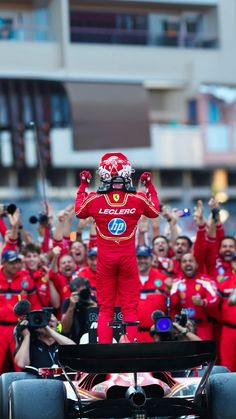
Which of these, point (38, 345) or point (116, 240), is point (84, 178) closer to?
point (116, 240)

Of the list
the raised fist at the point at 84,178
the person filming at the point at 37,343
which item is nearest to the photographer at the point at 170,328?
the person filming at the point at 37,343

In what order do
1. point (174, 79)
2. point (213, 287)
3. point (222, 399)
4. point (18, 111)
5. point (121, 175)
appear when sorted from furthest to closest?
point (174, 79) < point (18, 111) < point (213, 287) < point (121, 175) < point (222, 399)

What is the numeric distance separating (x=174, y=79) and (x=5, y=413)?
1170 inches

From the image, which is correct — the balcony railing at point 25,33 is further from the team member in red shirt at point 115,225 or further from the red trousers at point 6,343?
the team member in red shirt at point 115,225

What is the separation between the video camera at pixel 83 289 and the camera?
1189 centimetres

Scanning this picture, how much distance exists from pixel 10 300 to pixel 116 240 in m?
3.19

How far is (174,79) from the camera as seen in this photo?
3859 cm

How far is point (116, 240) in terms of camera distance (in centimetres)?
1024

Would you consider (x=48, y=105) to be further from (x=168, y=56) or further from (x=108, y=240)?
(x=108, y=240)

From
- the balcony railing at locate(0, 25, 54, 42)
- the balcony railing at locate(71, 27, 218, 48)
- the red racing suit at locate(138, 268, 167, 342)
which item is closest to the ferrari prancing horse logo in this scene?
the red racing suit at locate(138, 268, 167, 342)

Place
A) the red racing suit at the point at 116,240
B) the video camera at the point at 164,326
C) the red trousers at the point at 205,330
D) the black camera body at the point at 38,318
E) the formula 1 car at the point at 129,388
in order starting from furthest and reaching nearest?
1. the red trousers at the point at 205,330
2. the black camera body at the point at 38,318
3. the red racing suit at the point at 116,240
4. the video camera at the point at 164,326
5. the formula 1 car at the point at 129,388

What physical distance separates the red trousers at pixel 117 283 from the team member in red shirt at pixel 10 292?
2.86m

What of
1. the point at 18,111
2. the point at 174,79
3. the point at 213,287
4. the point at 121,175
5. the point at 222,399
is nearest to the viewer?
the point at 222,399

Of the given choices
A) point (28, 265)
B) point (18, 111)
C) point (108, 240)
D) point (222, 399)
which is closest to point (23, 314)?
point (108, 240)
